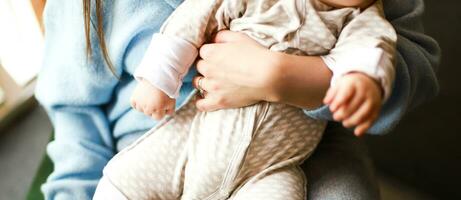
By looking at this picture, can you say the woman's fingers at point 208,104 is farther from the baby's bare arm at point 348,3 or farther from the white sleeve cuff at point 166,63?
the baby's bare arm at point 348,3

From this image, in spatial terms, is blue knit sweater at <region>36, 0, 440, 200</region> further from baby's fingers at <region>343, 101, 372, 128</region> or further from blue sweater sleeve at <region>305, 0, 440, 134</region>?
baby's fingers at <region>343, 101, 372, 128</region>

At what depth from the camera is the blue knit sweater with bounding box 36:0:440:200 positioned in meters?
0.74

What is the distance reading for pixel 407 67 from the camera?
0.72 meters

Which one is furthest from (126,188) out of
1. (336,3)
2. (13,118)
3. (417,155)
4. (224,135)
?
(417,155)

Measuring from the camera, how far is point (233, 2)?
2.25 ft

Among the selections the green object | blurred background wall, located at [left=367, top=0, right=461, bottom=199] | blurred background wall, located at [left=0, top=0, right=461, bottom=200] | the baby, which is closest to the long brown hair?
the baby

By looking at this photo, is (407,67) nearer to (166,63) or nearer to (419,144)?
(166,63)

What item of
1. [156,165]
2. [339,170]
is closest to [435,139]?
[339,170]

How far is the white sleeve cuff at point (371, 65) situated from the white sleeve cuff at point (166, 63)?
0.76 feet

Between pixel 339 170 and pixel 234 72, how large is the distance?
28 centimetres

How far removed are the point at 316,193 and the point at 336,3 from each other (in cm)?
32

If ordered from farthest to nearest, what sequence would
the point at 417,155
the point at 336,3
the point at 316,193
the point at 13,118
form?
the point at 417,155, the point at 13,118, the point at 316,193, the point at 336,3

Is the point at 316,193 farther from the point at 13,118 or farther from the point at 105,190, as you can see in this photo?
the point at 13,118

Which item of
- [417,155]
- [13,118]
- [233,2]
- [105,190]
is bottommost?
[417,155]
